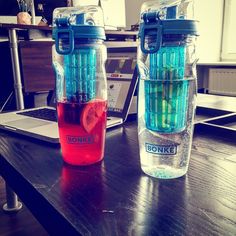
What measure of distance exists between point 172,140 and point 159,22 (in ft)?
0.54

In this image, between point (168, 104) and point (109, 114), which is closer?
point (168, 104)

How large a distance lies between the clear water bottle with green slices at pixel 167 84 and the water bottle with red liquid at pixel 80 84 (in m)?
0.08

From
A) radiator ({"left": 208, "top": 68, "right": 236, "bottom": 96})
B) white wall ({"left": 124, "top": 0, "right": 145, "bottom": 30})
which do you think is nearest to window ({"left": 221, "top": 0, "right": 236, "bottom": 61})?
radiator ({"left": 208, "top": 68, "right": 236, "bottom": 96})

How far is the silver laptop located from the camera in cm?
70

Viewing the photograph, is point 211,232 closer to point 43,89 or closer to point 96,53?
point 96,53

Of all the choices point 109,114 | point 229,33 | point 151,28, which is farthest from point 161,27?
point 229,33

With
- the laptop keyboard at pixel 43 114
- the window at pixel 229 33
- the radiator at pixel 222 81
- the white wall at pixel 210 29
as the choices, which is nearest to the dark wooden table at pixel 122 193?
the laptop keyboard at pixel 43 114

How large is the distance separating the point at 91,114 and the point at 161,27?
18 centimetres

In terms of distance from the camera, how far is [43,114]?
874 millimetres

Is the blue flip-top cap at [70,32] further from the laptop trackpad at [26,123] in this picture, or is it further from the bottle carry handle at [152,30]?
the laptop trackpad at [26,123]

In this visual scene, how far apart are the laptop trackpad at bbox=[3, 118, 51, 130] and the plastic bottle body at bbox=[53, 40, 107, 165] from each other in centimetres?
24

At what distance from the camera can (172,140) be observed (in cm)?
44

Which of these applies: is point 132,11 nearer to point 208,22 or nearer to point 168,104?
point 208,22

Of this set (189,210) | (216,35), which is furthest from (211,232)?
(216,35)
